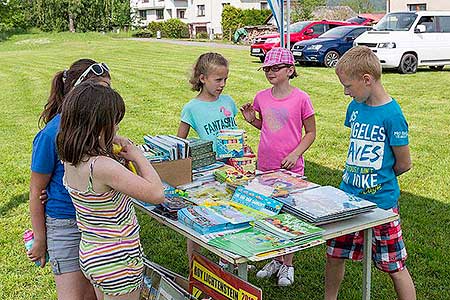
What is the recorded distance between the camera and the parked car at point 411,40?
1413cm

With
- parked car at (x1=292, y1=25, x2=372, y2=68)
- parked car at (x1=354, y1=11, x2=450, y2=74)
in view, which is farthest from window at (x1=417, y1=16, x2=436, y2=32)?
parked car at (x1=292, y1=25, x2=372, y2=68)

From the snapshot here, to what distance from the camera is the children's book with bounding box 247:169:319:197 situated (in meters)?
2.91

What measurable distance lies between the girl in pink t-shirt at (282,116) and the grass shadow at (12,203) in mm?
2893

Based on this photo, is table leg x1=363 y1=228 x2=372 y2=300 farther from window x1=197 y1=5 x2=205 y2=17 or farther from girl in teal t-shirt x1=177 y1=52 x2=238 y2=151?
window x1=197 y1=5 x2=205 y2=17

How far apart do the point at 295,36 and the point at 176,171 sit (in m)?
16.1

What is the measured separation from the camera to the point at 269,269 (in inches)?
159

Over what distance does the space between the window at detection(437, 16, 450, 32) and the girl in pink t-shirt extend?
12.7 metres

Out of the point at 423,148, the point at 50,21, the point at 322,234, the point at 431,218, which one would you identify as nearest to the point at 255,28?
the point at 50,21

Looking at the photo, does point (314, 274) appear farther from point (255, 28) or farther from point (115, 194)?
point (255, 28)

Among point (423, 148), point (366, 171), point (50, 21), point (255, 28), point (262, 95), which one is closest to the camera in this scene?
point (366, 171)

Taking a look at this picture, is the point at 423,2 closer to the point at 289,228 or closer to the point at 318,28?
the point at 318,28

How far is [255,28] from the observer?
30.7m

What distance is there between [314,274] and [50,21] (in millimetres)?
44268

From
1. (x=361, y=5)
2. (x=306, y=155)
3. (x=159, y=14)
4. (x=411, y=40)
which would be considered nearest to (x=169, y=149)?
(x=306, y=155)
